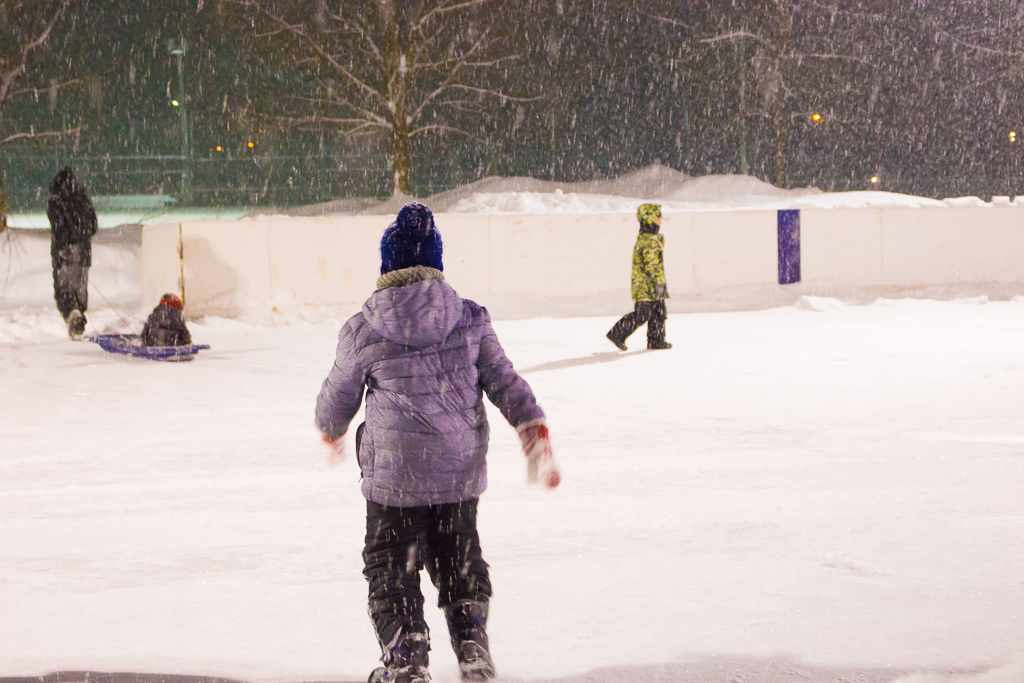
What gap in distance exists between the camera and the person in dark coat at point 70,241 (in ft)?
41.5

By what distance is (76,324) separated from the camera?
12.7 meters

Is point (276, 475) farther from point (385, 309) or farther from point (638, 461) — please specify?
point (385, 309)

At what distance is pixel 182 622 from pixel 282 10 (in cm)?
2010

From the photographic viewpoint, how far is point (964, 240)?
18.0 meters

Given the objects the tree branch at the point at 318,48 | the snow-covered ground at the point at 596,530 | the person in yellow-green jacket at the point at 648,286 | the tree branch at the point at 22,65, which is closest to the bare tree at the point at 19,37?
the tree branch at the point at 22,65

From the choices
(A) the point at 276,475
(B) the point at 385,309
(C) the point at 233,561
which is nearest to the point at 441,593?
(B) the point at 385,309

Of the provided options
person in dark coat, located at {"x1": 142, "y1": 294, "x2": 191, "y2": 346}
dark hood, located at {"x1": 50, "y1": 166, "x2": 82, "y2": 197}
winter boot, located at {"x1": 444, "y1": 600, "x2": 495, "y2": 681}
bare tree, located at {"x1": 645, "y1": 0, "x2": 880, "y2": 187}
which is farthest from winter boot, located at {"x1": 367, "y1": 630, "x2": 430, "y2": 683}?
bare tree, located at {"x1": 645, "y1": 0, "x2": 880, "y2": 187}

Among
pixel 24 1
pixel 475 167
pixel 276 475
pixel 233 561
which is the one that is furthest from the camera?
pixel 475 167

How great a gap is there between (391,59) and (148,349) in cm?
1263

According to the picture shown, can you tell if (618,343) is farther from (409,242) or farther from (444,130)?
(444,130)

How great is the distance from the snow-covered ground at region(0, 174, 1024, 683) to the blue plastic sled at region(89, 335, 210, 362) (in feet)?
3.89

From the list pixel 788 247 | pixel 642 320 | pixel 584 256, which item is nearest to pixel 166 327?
pixel 642 320

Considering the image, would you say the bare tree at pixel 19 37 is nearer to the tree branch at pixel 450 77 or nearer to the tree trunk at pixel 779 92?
the tree branch at pixel 450 77

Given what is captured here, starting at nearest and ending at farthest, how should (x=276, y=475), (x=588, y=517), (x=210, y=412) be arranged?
(x=588, y=517), (x=276, y=475), (x=210, y=412)
